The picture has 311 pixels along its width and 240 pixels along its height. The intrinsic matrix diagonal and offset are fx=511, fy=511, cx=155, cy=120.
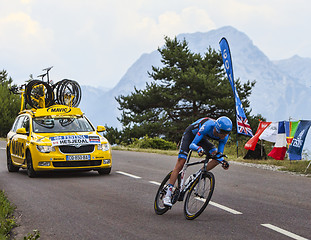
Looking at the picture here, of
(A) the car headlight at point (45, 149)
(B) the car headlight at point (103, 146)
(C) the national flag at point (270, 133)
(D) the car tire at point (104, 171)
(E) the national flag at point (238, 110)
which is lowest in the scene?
(D) the car tire at point (104, 171)

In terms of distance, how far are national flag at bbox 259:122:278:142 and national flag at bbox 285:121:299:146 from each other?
0.55m

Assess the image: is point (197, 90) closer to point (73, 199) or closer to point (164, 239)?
Answer: point (73, 199)

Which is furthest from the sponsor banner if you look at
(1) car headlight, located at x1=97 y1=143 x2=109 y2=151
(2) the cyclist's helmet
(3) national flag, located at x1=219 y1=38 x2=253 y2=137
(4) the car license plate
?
(3) national flag, located at x1=219 y1=38 x2=253 y2=137

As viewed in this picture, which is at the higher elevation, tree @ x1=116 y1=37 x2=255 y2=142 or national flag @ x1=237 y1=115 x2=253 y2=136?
tree @ x1=116 y1=37 x2=255 y2=142

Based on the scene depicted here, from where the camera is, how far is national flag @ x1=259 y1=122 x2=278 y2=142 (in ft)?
54.7

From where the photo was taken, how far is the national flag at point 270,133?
16.7 metres

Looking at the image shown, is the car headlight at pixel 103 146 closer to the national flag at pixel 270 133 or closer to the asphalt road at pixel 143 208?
the asphalt road at pixel 143 208

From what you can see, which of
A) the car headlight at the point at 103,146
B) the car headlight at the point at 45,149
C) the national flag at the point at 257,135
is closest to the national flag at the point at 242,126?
the national flag at the point at 257,135

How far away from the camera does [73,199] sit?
9.21m

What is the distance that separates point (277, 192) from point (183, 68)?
40532 millimetres

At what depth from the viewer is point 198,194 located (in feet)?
24.2

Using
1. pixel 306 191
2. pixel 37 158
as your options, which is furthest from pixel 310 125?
pixel 37 158

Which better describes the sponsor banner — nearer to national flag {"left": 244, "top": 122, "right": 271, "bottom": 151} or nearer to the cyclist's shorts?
the cyclist's shorts

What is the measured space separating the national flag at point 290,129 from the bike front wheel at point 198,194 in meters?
9.14
